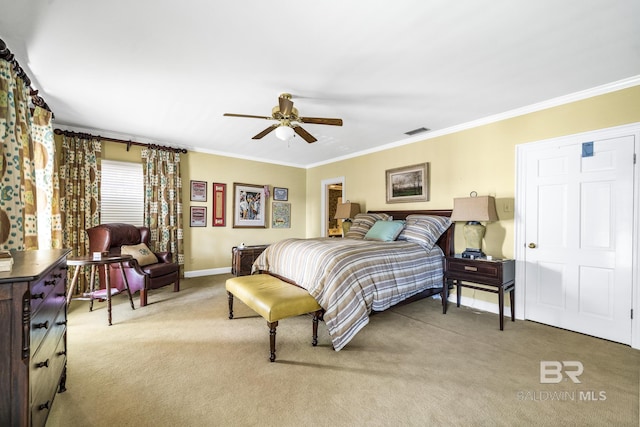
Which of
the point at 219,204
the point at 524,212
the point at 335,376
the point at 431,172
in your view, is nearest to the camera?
the point at 335,376

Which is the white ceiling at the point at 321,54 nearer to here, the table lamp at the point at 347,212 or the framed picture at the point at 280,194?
the table lamp at the point at 347,212

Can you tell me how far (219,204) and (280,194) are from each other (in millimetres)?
1492

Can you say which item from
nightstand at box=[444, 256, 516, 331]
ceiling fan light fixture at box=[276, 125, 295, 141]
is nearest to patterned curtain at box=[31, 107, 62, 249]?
ceiling fan light fixture at box=[276, 125, 295, 141]

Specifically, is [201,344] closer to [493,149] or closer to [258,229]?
[258,229]

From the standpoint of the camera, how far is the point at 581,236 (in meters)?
3.00

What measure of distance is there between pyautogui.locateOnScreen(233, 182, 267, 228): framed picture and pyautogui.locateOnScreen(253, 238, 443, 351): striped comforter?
253 centimetres

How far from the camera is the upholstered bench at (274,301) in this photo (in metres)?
2.34

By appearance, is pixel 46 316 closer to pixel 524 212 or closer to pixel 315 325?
pixel 315 325

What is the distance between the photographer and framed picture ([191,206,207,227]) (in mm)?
5465

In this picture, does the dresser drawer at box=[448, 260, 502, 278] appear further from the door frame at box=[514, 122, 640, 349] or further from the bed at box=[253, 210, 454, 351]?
the door frame at box=[514, 122, 640, 349]

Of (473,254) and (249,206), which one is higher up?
(249,206)

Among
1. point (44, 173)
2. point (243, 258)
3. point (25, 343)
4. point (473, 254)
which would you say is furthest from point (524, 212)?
point (44, 173)

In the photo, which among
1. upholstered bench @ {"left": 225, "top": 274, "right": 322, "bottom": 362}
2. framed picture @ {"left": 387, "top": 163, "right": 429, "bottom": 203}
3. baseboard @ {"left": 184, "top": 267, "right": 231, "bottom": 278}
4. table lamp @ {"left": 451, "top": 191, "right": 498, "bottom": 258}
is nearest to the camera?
upholstered bench @ {"left": 225, "top": 274, "right": 322, "bottom": 362}

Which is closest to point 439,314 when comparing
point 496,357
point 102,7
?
point 496,357
